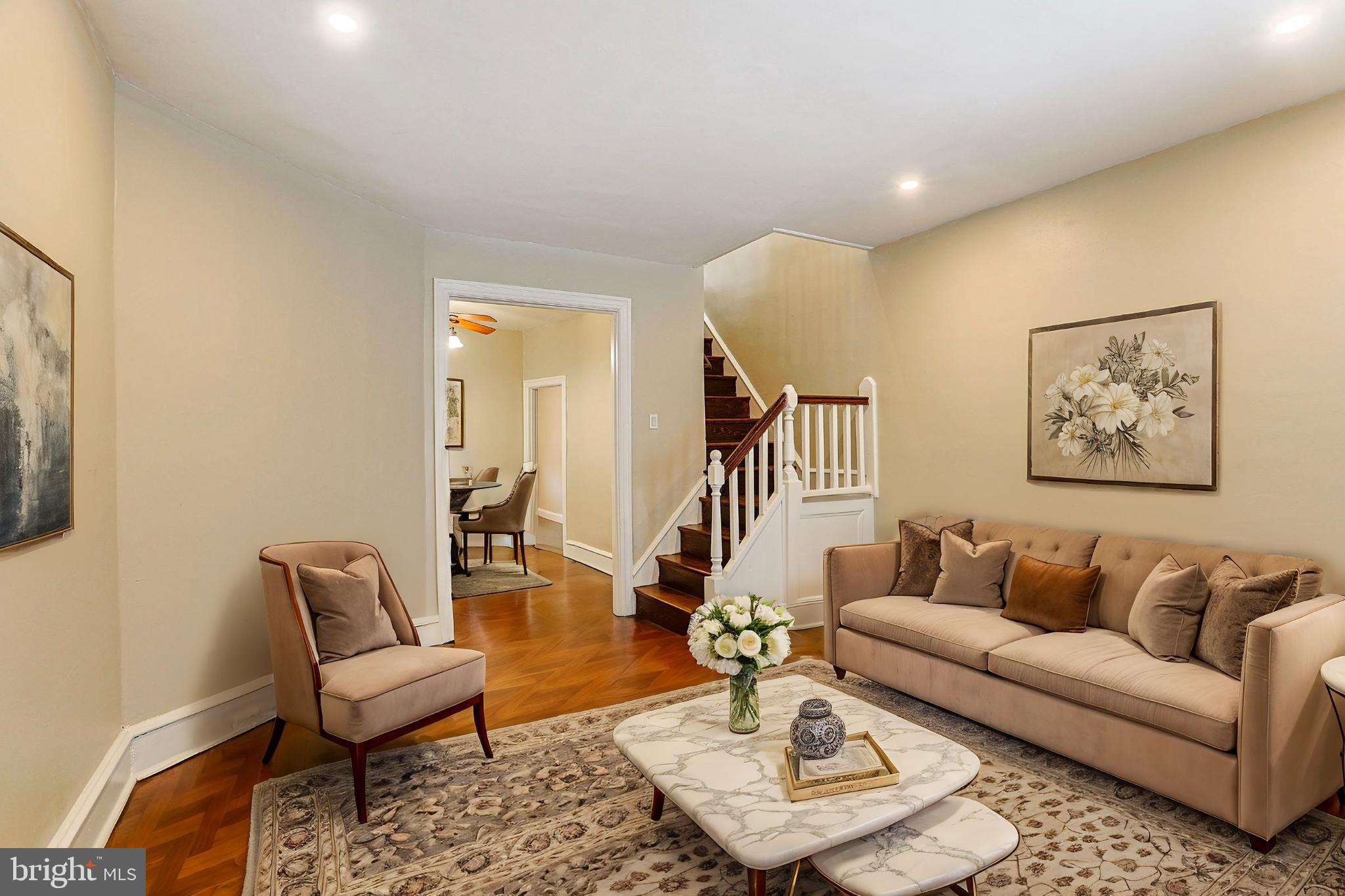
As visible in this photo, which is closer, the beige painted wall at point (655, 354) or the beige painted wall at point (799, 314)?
the beige painted wall at point (655, 354)

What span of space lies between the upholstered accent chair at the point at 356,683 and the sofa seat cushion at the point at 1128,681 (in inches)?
86.6

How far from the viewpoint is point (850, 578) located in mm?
3781

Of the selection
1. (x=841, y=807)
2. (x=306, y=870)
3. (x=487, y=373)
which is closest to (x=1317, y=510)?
(x=841, y=807)

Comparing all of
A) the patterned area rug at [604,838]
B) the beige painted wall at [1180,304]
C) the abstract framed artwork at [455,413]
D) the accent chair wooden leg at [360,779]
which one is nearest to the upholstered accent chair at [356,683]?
the accent chair wooden leg at [360,779]

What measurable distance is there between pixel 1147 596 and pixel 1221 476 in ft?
2.49

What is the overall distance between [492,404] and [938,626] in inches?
243

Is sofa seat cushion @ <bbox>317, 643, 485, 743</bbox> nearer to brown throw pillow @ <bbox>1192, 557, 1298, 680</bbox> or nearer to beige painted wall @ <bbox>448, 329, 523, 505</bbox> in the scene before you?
brown throw pillow @ <bbox>1192, 557, 1298, 680</bbox>

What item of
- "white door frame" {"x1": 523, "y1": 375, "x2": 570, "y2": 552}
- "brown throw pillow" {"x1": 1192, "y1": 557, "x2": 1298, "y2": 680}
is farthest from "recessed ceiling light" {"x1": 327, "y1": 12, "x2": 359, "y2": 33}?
"white door frame" {"x1": 523, "y1": 375, "x2": 570, "y2": 552}

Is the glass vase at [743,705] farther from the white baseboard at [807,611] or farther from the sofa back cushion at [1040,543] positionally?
the white baseboard at [807,611]

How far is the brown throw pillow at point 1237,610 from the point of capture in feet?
8.05

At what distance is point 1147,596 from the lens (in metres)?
2.80

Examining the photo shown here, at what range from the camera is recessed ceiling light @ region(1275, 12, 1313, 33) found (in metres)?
2.24

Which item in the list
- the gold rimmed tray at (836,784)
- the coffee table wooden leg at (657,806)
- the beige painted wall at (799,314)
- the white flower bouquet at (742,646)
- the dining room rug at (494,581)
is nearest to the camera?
the gold rimmed tray at (836,784)

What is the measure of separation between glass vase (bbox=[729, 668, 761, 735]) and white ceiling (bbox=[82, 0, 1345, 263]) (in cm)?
212
